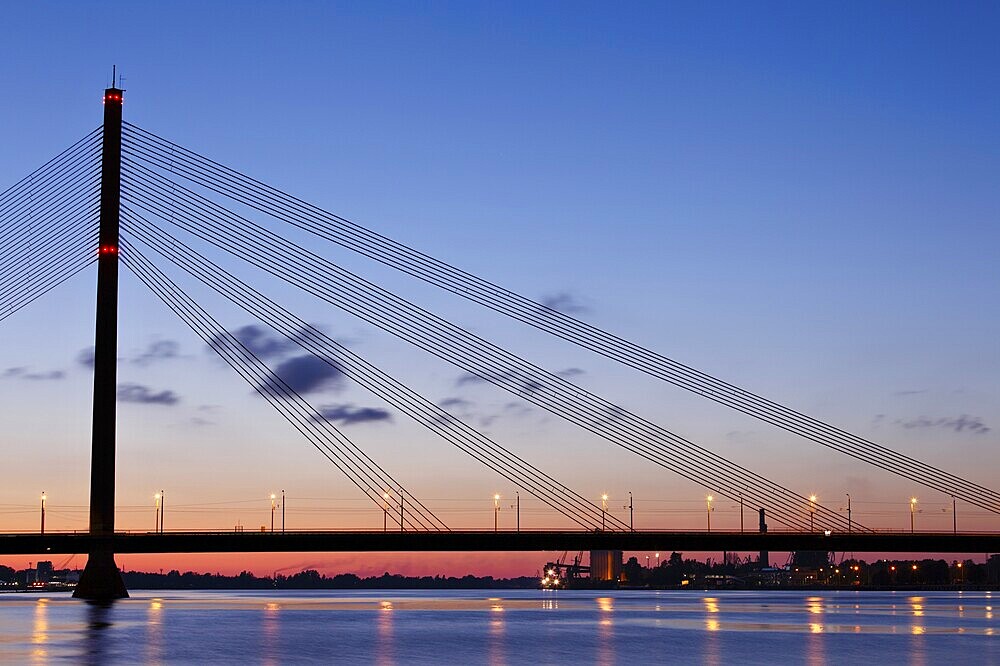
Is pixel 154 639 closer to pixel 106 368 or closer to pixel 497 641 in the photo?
pixel 497 641

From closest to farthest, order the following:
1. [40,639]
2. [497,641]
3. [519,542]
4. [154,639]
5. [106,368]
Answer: [40,639] → [154,639] → [497,641] → [106,368] → [519,542]

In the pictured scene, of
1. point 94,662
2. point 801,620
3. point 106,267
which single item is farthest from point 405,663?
point 801,620

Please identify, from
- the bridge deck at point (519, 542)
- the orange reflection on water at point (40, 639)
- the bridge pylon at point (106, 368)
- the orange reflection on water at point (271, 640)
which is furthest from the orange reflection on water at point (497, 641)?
the bridge pylon at point (106, 368)

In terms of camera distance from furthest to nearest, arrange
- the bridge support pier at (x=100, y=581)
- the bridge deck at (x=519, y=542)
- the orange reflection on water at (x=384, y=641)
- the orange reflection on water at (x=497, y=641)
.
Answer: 1. the bridge deck at (x=519, y=542)
2. the bridge support pier at (x=100, y=581)
3. the orange reflection on water at (x=497, y=641)
4. the orange reflection on water at (x=384, y=641)

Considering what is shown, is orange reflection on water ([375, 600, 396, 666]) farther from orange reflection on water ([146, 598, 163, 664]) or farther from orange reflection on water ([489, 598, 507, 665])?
orange reflection on water ([146, 598, 163, 664])

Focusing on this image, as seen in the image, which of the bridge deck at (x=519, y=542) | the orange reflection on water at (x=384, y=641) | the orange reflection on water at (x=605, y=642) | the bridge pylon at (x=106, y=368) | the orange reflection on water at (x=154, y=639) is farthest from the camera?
the bridge deck at (x=519, y=542)

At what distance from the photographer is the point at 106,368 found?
7806cm

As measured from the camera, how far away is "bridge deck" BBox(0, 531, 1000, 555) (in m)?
90.6

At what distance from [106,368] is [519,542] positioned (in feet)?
100

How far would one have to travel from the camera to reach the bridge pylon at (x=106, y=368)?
77750 mm

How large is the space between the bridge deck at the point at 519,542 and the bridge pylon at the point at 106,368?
8864 mm

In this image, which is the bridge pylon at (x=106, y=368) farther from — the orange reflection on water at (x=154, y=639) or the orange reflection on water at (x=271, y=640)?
the orange reflection on water at (x=271, y=640)

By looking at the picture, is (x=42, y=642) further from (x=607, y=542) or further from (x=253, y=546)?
(x=607, y=542)

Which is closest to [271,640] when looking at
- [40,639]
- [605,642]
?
[40,639]
